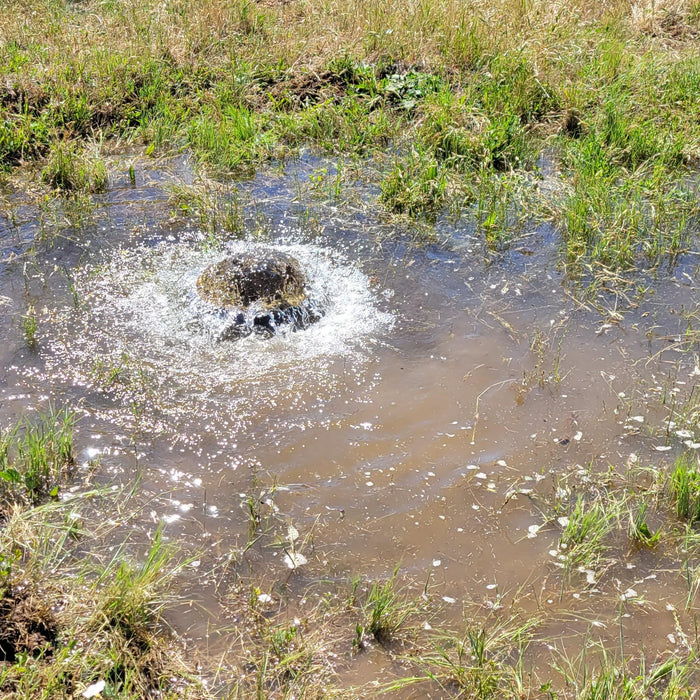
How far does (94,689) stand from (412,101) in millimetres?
6407

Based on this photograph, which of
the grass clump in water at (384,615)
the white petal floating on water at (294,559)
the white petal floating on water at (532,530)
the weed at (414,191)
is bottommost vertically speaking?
the white petal floating on water at (532,530)

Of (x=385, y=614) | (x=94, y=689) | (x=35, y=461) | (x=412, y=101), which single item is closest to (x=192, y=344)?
(x=35, y=461)

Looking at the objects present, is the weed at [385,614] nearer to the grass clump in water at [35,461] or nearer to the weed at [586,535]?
the weed at [586,535]

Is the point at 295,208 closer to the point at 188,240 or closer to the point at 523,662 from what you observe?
the point at 188,240

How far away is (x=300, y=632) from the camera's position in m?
3.01

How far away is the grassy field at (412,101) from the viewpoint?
618cm

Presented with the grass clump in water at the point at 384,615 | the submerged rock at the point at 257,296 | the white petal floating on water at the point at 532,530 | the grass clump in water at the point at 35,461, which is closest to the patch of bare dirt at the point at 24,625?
the grass clump in water at the point at 35,461

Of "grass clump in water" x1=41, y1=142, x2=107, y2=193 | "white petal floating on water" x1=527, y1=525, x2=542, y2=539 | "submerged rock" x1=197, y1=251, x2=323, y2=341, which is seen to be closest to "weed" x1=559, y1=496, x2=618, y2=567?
"white petal floating on water" x1=527, y1=525, x2=542, y2=539

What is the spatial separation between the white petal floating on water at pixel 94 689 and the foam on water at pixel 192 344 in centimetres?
168

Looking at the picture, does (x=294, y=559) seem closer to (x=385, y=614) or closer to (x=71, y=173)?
(x=385, y=614)

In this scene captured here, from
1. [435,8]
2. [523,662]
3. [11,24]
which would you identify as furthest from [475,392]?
[11,24]

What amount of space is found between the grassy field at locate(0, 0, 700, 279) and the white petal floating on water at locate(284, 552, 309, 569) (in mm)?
3195

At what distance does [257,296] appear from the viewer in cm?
504

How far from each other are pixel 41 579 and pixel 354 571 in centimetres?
132
